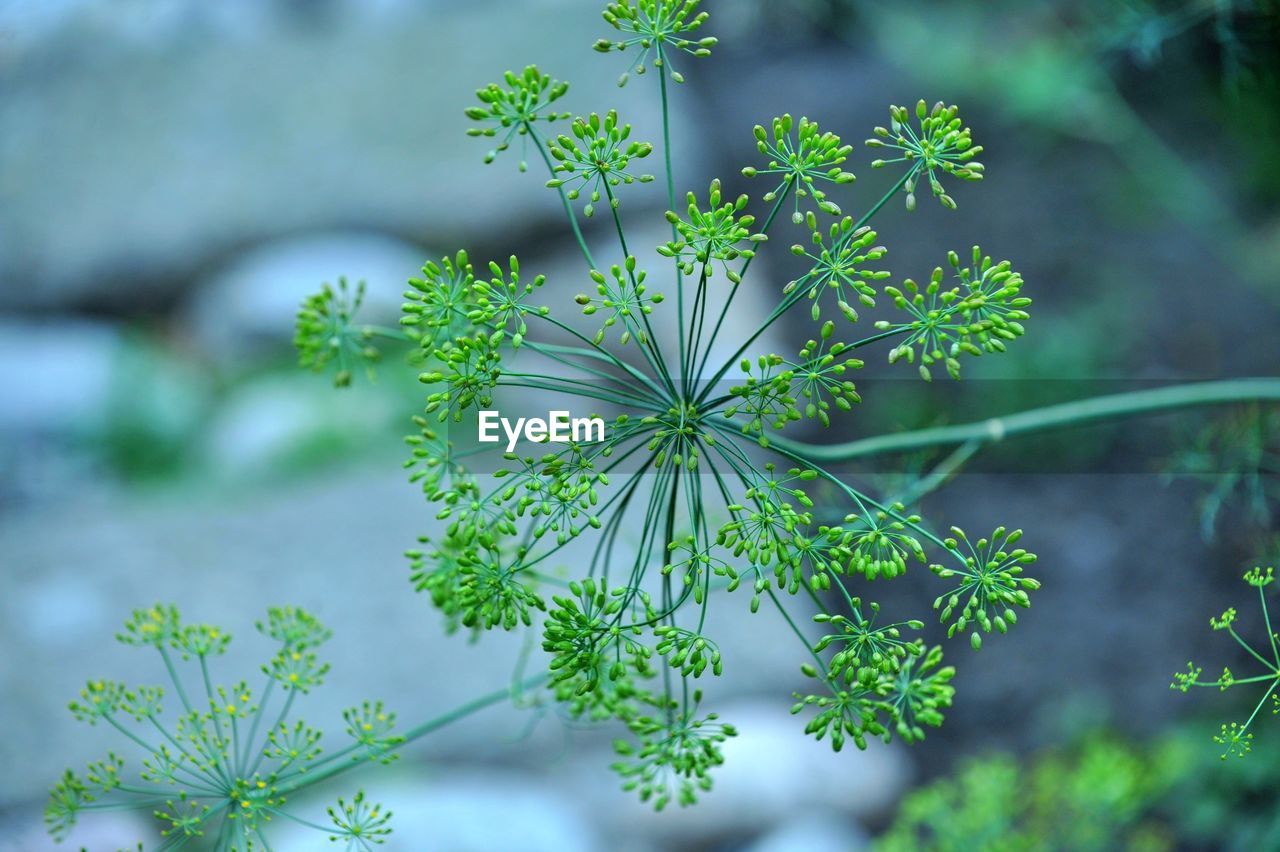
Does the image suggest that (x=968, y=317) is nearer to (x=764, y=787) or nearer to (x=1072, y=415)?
(x=1072, y=415)

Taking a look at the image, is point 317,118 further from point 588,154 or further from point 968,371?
point 588,154

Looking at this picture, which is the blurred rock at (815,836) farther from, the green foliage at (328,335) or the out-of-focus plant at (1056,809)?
the green foliage at (328,335)

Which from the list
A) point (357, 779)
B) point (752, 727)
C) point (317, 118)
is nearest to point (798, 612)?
point (752, 727)

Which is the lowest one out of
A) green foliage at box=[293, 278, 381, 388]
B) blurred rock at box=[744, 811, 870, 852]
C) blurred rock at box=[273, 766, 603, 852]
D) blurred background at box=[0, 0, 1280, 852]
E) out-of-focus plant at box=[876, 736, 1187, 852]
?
out-of-focus plant at box=[876, 736, 1187, 852]

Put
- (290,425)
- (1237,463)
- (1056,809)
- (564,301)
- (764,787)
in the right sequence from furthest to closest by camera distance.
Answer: (564,301) → (290,425) → (764,787) → (1056,809) → (1237,463)

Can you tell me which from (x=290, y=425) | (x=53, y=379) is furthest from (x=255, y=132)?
(x=290, y=425)

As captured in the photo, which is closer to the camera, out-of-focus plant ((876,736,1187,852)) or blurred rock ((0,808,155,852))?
out-of-focus plant ((876,736,1187,852))

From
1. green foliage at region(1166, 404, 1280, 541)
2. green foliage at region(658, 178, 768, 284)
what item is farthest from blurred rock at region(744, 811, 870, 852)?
green foliage at region(658, 178, 768, 284)

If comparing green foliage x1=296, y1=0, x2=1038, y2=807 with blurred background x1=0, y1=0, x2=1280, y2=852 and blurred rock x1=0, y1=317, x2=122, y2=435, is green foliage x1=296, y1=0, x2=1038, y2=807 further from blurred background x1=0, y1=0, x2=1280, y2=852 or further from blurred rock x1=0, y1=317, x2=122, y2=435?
blurred rock x1=0, y1=317, x2=122, y2=435
